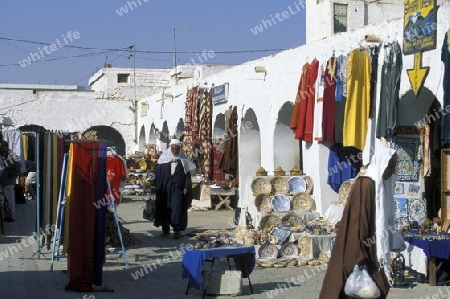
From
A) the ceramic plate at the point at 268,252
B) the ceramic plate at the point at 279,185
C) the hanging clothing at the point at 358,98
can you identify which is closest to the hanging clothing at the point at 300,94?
the ceramic plate at the point at 279,185

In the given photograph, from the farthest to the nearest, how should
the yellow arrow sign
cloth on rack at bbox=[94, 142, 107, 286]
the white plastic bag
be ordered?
the yellow arrow sign
cloth on rack at bbox=[94, 142, 107, 286]
the white plastic bag

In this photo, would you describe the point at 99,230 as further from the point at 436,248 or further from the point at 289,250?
the point at 436,248

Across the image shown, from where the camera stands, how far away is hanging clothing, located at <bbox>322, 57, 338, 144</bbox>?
11.2m

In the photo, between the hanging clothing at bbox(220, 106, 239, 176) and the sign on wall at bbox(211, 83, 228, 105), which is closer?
the hanging clothing at bbox(220, 106, 239, 176)

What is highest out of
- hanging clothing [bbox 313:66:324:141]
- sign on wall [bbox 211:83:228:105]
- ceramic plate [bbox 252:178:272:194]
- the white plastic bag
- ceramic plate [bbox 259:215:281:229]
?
sign on wall [bbox 211:83:228:105]

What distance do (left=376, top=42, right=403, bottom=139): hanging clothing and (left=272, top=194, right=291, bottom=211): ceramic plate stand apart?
235cm

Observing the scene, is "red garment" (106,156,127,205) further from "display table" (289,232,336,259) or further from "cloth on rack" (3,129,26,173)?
"cloth on rack" (3,129,26,173)

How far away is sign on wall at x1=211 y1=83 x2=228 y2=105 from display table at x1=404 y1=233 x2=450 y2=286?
9.27m

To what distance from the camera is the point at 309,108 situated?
1199 cm

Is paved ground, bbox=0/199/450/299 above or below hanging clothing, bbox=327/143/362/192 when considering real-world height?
below

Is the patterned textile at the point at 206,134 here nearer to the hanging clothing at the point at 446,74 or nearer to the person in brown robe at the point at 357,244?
the hanging clothing at the point at 446,74

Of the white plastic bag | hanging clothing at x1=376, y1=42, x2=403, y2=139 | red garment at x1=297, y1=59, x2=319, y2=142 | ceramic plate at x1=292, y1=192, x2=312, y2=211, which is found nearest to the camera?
the white plastic bag

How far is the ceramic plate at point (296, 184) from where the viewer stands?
12320 millimetres

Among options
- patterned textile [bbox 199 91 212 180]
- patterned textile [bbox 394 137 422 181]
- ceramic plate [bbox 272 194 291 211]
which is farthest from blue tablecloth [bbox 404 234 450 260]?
patterned textile [bbox 199 91 212 180]
